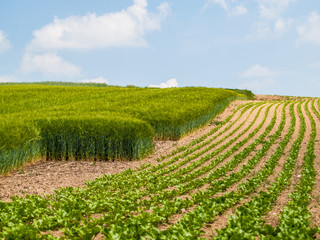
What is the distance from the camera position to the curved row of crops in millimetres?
6980

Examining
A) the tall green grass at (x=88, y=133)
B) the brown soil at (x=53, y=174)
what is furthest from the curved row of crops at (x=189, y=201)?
the tall green grass at (x=88, y=133)

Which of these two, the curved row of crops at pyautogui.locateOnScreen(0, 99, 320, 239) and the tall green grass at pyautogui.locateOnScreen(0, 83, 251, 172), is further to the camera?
the tall green grass at pyautogui.locateOnScreen(0, 83, 251, 172)

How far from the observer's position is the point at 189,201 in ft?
31.0

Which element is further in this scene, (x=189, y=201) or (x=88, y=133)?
(x=88, y=133)

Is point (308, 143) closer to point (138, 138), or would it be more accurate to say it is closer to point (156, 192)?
Result: point (138, 138)

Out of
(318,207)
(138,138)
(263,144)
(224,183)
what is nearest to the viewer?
(318,207)

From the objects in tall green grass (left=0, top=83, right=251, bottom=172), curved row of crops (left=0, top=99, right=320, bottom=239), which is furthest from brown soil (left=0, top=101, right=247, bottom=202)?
curved row of crops (left=0, top=99, right=320, bottom=239)

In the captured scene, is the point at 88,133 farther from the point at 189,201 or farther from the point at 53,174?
the point at 189,201

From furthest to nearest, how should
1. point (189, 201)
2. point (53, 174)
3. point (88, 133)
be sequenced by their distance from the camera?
point (88, 133) → point (53, 174) → point (189, 201)

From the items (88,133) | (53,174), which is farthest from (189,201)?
(88,133)

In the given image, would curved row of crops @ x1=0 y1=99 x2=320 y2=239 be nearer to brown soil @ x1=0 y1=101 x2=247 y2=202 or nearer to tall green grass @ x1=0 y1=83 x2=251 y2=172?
brown soil @ x1=0 y1=101 x2=247 y2=202

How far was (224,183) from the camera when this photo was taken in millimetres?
11977

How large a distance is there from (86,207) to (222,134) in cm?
1744

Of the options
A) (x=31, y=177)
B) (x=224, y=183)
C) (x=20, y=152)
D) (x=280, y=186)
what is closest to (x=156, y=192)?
(x=224, y=183)
